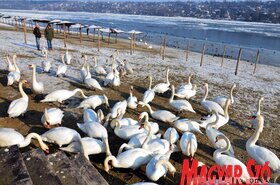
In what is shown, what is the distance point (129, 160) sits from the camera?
7.11 metres

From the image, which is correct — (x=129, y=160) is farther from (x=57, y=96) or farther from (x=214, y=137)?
(x=57, y=96)

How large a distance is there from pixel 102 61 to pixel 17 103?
11.6 metres

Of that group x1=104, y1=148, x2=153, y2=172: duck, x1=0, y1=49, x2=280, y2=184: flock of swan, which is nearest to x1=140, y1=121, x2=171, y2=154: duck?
x1=0, y1=49, x2=280, y2=184: flock of swan

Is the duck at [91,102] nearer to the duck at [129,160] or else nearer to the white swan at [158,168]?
the duck at [129,160]

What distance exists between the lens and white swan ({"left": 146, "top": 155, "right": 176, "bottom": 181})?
6821 millimetres

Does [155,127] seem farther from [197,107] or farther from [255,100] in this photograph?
[255,100]

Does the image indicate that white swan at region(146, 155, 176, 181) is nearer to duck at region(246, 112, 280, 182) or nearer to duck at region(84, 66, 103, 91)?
duck at region(246, 112, 280, 182)

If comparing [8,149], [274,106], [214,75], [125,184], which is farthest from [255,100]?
[8,149]

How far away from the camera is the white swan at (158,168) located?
6.82 metres

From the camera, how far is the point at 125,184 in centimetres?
708

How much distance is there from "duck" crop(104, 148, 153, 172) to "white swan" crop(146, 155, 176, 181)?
277mm

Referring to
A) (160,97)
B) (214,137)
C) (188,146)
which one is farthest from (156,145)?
(160,97)

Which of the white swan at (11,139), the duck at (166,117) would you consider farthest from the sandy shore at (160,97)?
the white swan at (11,139)

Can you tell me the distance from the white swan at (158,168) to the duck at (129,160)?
277 millimetres
